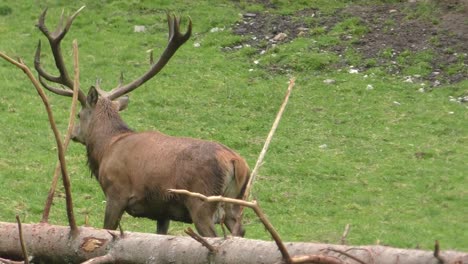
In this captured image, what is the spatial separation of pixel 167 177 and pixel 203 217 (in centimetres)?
49

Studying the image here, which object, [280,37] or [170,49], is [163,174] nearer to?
[170,49]

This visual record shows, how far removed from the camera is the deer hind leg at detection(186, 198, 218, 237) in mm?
7707

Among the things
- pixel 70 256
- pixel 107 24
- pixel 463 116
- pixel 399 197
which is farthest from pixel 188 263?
pixel 107 24

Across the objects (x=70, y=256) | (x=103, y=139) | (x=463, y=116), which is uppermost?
(x=70, y=256)

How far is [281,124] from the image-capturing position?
14.5 metres

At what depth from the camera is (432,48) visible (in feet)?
56.6

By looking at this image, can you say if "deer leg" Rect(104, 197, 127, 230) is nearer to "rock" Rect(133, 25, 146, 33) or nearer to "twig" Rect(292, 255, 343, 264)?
"twig" Rect(292, 255, 343, 264)

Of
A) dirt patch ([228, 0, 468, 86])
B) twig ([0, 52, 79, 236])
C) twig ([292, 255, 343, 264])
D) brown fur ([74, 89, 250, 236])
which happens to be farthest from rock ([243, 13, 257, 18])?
twig ([292, 255, 343, 264])

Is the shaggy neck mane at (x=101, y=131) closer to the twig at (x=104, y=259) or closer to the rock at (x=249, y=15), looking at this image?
the twig at (x=104, y=259)

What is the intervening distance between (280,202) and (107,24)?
8.40 metres

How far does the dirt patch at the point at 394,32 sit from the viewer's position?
1678 cm

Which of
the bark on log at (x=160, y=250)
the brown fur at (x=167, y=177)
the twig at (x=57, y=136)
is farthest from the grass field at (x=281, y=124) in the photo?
the twig at (x=57, y=136)

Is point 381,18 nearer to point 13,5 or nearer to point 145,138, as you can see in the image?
point 13,5

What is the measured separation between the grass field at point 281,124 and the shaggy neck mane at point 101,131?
0.93m
